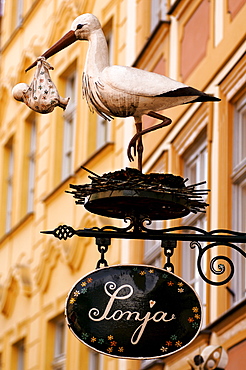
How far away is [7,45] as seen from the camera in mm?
22109

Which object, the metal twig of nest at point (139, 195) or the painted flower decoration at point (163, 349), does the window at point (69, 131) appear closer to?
the metal twig of nest at point (139, 195)

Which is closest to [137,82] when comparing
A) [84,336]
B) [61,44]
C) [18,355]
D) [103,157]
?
[61,44]

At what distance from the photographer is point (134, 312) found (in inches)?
219

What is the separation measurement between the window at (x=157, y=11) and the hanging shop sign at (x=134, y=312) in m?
8.67

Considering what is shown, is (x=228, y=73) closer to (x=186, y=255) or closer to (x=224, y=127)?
(x=224, y=127)

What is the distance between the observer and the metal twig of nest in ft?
17.8

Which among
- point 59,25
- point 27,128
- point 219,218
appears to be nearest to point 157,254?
point 219,218

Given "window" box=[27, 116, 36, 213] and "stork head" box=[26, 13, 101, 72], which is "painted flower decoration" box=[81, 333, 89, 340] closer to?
"stork head" box=[26, 13, 101, 72]

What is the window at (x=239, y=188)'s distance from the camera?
9.97 metres

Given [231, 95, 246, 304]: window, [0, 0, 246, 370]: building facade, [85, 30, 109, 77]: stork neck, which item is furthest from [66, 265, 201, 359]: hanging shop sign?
[231, 95, 246, 304]: window

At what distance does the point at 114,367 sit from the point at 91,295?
319 inches

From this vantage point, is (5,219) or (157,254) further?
(5,219)

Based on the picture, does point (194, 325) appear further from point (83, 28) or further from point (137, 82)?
point (83, 28)

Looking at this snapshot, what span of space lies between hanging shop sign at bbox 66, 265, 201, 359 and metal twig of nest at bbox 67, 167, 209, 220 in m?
0.29
